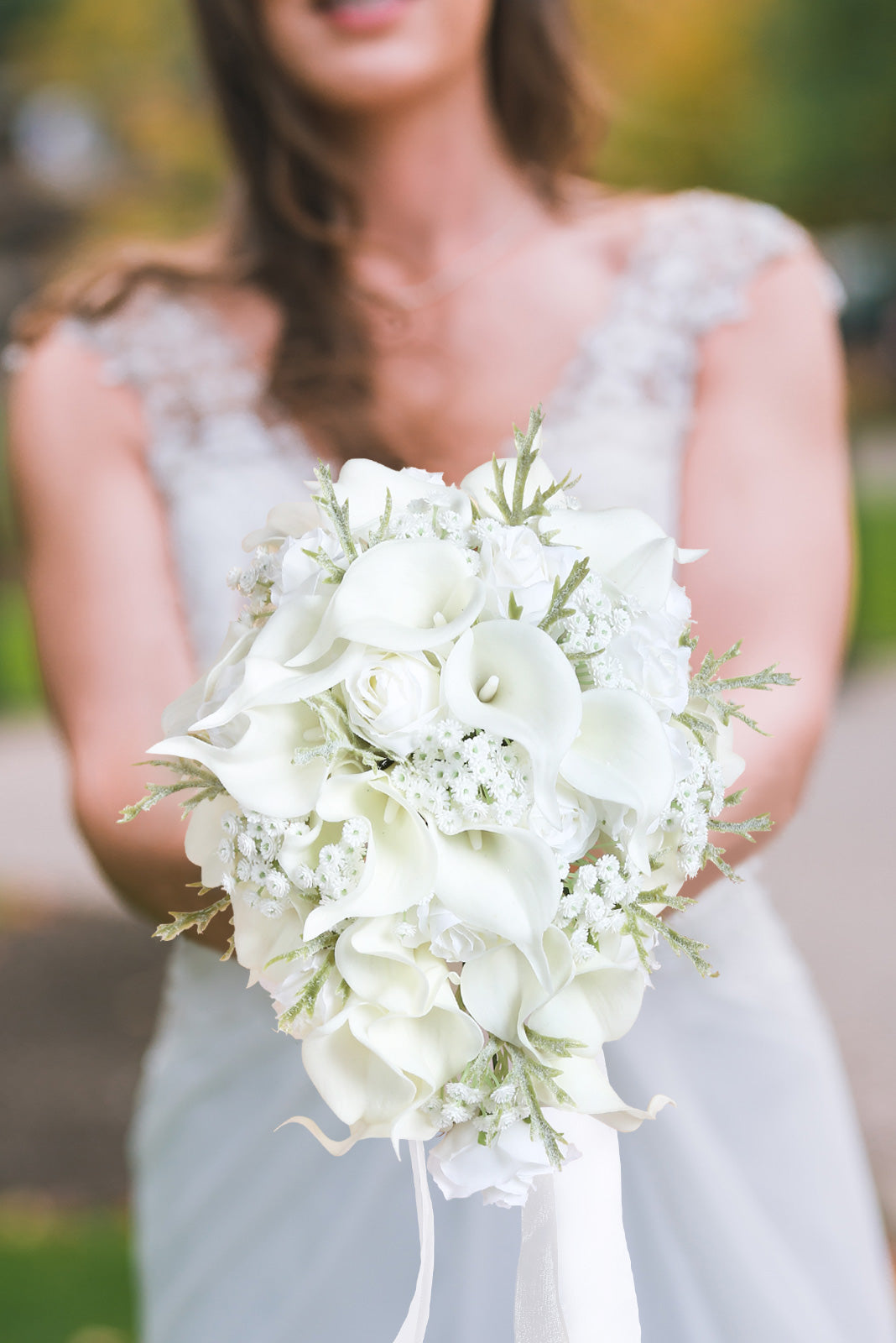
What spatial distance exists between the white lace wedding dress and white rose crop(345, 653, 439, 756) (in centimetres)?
94

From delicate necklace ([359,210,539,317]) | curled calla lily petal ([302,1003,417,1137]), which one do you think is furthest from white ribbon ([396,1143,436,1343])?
delicate necklace ([359,210,539,317])

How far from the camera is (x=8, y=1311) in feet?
10.6

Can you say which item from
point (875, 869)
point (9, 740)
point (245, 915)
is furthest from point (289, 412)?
point (9, 740)

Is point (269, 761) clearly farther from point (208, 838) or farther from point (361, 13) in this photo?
point (361, 13)

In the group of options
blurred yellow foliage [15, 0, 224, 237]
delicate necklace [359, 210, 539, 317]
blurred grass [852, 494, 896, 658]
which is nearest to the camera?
delicate necklace [359, 210, 539, 317]

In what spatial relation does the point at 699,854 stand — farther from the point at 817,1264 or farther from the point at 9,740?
the point at 9,740

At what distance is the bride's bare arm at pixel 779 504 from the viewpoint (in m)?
1.69

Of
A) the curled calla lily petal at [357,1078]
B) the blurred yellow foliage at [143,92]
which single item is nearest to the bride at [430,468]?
the curled calla lily petal at [357,1078]

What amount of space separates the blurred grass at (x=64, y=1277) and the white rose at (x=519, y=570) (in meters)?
2.85

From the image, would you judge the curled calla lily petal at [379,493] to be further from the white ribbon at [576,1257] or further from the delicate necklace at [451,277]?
the delicate necklace at [451,277]

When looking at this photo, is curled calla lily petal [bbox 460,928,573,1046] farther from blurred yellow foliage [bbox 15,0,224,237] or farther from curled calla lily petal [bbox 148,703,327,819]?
blurred yellow foliage [bbox 15,0,224,237]

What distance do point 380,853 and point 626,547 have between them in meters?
0.32

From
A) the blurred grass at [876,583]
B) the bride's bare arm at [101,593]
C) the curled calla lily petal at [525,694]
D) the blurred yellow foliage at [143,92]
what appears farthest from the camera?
the blurred yellow foliage at [143,92]

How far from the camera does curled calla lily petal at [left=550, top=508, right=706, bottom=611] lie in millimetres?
1036
